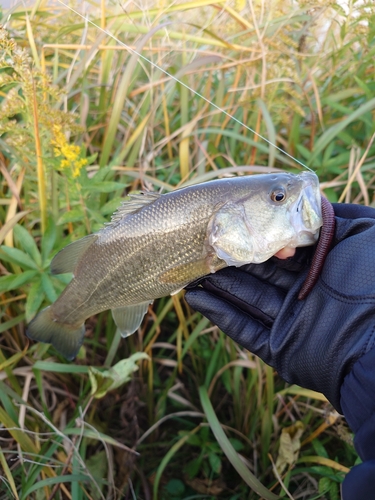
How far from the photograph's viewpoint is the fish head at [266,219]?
1776 mm

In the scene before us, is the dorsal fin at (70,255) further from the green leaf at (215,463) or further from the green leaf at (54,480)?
the green leaf at (215,463)

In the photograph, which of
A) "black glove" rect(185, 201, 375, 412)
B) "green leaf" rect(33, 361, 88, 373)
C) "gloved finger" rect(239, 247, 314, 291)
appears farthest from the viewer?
"green leaf" rect(33, 361, 88, 373)

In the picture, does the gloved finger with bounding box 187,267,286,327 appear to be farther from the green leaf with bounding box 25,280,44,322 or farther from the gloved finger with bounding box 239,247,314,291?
the green leaf with bounding box 25,280,44,322

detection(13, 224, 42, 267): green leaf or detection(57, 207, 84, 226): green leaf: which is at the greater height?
A: detection(57, 207, 84, 226): green leaf

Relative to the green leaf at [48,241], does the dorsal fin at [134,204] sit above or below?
above

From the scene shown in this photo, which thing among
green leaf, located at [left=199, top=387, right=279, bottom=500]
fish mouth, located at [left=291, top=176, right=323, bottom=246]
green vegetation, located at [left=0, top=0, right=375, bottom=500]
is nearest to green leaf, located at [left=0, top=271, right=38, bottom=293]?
green vegetation, located at [left=0, top=0, right=375, bottom=500]

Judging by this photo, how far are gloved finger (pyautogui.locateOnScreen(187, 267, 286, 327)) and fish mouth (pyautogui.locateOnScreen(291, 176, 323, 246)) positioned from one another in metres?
0.34

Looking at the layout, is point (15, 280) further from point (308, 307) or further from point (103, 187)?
point (308, 307)

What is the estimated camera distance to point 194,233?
1.84m

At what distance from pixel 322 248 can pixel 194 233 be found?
1.83 feet

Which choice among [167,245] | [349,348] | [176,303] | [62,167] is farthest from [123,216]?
[349,348]

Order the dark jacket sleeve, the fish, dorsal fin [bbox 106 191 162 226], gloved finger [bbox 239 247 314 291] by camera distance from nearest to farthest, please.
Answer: the dark jacket sleeve
the fish
dorsal fin [bbox 106 191 162 226]
gloved finger [bbox 239 247 314 291]

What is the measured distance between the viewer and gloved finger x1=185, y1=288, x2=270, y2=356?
6.33 feet

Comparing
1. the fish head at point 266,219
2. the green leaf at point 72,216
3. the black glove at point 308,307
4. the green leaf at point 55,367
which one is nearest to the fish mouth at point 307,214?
the fish head at point 266,219
